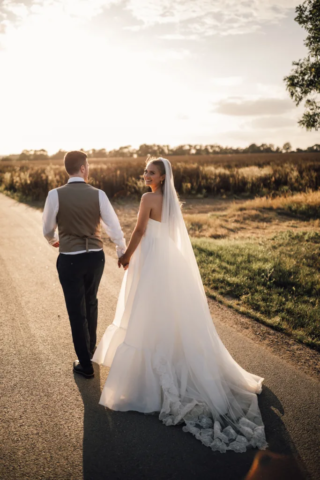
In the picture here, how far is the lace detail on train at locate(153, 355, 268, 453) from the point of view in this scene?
277 cm

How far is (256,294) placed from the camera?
19.5ft

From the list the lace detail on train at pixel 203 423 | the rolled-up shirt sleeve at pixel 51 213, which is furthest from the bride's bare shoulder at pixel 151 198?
the lace detail on train at pixel 203 423

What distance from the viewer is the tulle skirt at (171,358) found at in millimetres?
3041

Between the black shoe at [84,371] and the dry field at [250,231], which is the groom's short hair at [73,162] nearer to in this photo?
the black shoe at [84,371]

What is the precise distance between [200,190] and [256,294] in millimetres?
14282

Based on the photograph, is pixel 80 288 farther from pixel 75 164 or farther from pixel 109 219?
pixel 75 164

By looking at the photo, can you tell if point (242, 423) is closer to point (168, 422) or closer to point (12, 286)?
point (168, 422)

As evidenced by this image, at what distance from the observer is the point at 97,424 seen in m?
3.00

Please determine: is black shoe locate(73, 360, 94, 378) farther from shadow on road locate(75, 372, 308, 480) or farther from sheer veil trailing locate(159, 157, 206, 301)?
sheer veil trailing locate(159, 157, 206, 301)

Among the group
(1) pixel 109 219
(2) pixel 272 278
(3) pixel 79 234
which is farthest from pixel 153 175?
(2) pixel 272 278

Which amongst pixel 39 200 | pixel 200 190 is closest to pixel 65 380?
pixel 39 200

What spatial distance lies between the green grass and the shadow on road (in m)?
2.05

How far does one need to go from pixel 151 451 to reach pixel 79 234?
191 centimetres

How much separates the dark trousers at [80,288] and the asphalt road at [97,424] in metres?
0.39
